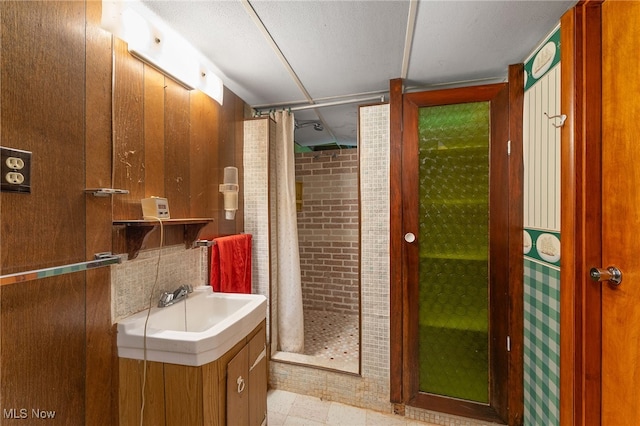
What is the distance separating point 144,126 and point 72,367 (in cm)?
101

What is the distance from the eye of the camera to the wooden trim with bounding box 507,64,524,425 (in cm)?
143

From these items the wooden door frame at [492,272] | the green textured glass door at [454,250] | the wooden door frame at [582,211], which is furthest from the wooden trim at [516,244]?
the wooden door frame at [582,211]

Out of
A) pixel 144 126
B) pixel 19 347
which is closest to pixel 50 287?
pixel 19 347

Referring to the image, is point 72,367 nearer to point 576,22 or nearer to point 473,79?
point 576,22

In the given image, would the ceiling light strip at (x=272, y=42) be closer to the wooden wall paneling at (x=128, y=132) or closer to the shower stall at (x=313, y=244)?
the shower stall at (x=313, y=244)

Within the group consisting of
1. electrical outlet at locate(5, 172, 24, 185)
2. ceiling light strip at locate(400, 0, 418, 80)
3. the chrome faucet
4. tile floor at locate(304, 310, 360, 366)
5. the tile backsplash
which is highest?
ceiling light strip at locate(400, 0, 418, 80)

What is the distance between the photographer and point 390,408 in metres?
1.65

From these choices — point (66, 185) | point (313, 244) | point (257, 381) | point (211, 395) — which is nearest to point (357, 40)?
point (66, 185)

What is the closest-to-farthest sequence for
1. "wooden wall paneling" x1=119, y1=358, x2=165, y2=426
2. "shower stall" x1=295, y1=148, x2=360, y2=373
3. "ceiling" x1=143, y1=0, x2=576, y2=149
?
"wooden wall paneling" x1=119, y1=358, x2=165, y2=426
"ceiling" x1=143, y1=0, x2=576, y2=149
"shower stall" x1=295, y1=148, x2=360, y2=373

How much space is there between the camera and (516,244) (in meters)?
1.45

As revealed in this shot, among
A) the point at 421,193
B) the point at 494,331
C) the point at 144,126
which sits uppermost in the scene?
the point at 144,126

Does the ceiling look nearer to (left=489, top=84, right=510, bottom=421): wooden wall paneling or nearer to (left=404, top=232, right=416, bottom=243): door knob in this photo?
(left=489, top=84, right=510, bottom=421): wooden wall paneling

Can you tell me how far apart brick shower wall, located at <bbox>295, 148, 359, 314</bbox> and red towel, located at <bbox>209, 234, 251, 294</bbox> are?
1170 mm

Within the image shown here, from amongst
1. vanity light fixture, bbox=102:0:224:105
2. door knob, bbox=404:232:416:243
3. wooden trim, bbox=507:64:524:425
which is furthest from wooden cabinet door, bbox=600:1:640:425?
vanity light fixture, bbox=102:0:224:105
